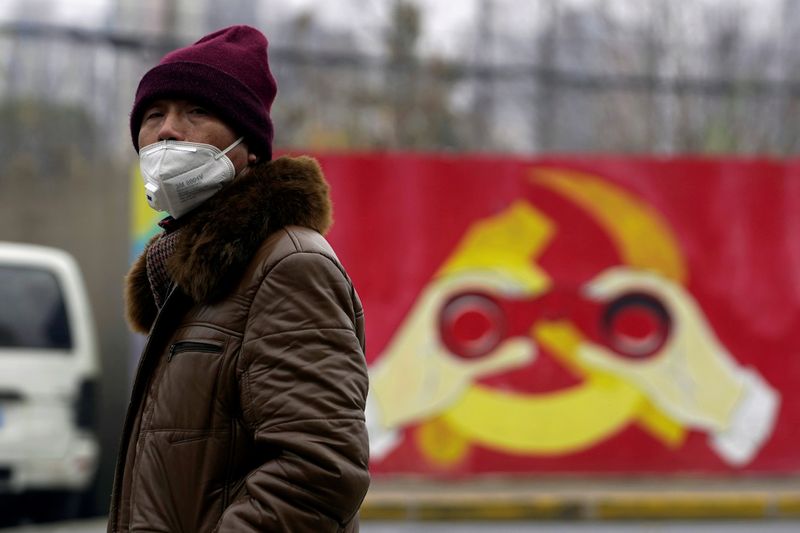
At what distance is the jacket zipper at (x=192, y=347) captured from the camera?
210cm

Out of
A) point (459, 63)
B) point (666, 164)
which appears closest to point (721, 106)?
point (459, 63)

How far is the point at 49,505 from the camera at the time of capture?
786 centimetres

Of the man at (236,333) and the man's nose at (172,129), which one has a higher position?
the man's nose at (172,129)

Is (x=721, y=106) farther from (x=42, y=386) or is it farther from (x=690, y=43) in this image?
(x=42, y=386)

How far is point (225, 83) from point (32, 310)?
18.4 ft

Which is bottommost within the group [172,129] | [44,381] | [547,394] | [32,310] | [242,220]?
[547,394]

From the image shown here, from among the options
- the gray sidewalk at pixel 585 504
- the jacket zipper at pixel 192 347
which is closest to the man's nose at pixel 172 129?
the jacket zipper at pixel 192 347

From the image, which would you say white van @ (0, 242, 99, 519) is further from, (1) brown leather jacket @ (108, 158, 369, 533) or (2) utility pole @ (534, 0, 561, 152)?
(2) utility pole @ (534, 0, 561, 152)

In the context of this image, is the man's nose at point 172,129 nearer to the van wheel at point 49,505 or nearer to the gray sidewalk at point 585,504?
the van wheel at point 49,505

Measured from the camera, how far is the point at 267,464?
6.56ft

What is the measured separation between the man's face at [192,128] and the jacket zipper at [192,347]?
35 centimetres

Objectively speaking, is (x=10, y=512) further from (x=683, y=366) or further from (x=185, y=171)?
(x=185, y=171)

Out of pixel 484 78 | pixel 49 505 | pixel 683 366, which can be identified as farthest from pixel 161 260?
pixel 484 78

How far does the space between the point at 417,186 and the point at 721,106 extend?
10.7 meters
